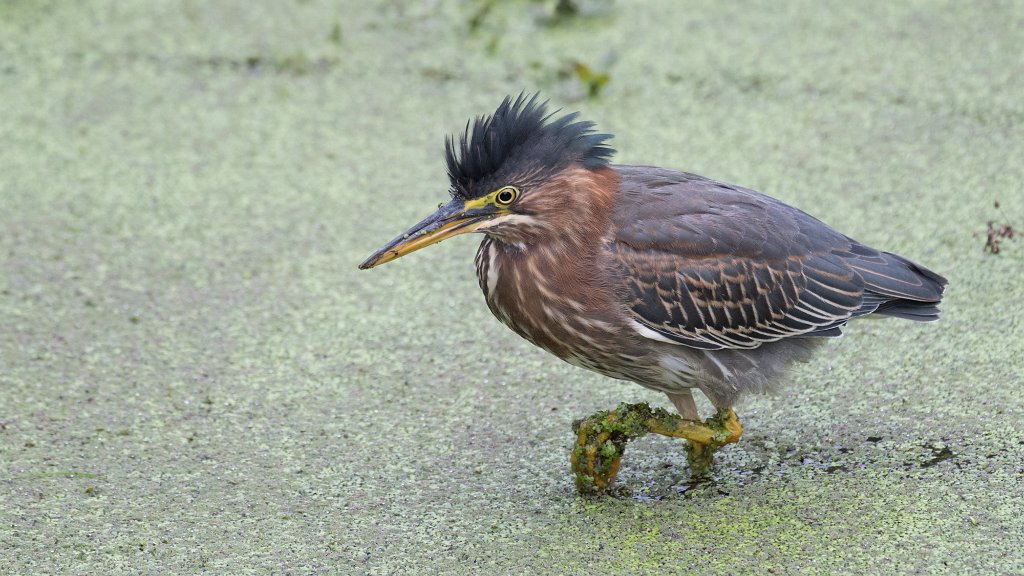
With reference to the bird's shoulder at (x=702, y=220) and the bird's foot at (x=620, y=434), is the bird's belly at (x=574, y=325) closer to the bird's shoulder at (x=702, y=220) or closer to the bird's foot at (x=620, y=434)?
the bird's foot at (x=620, y=434)

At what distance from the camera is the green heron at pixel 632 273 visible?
3.28 meters

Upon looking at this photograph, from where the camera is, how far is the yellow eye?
3.29m

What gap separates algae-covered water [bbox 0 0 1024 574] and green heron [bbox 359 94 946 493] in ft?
0.80

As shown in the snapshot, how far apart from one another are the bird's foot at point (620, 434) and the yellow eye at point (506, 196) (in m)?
0.62

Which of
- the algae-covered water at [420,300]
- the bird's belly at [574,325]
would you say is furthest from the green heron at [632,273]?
the algae-covered water at [420,300]

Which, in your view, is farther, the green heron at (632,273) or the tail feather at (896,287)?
the tail feather at (896,287)

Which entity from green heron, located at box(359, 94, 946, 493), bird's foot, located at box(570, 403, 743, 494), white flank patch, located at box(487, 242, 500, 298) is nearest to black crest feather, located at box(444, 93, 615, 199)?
green heron, located at box(359, 94, 946, 493)

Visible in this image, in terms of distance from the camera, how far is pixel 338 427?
12.1 ft

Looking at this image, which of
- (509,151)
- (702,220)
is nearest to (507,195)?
(509,151)

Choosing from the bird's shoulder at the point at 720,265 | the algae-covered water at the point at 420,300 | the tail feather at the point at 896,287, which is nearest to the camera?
the algae-covered water at the point at 420,300

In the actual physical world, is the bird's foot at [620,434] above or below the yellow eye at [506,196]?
below

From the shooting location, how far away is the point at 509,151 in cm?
327

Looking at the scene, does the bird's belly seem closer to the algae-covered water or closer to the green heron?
the green heron

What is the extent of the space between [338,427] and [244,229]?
1301 mm
